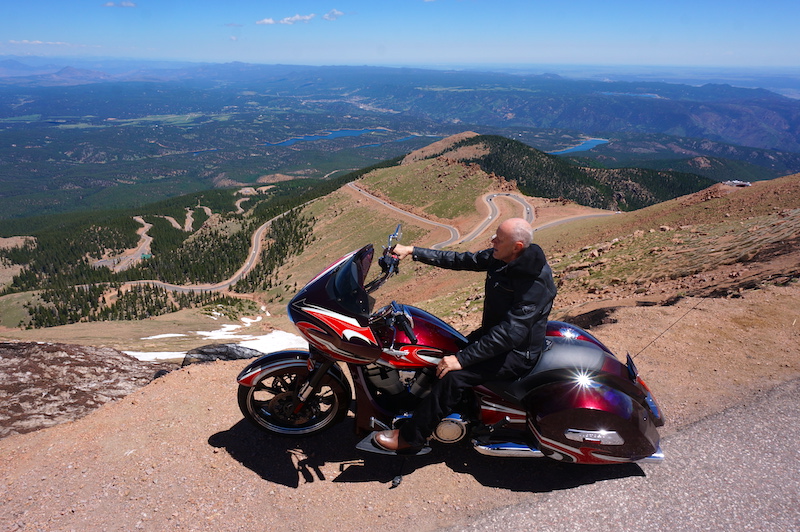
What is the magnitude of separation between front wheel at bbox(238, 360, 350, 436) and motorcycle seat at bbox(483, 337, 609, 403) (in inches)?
94.8

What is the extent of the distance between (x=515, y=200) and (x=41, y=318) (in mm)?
104856

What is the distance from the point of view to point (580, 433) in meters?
5.43

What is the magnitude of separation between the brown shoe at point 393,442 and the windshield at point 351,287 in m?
1.83

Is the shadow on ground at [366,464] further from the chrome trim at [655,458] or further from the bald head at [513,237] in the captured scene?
the bald head at [513,237]

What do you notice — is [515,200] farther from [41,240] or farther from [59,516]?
[41,240]

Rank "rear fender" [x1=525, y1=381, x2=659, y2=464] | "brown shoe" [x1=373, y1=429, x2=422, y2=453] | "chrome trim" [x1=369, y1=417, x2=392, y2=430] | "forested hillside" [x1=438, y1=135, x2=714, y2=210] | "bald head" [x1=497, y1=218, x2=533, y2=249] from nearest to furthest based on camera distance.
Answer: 1. "bald head" [x1=497, y1=218, x2=533, y2=249]
2. "rear fender" [x1=525, y1=381, x2=659, y2=464]
3. "brown shoe" [x1=373, y1=429, x2=422, y2=453]
4. "chrome trim" [x1=369, y1=417, x2=392, y2=430]
5. "forested hillside" [x1=438, y1=135, x2=714, y2=210]

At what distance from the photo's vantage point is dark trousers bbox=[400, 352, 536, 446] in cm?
546

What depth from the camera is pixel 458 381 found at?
546cm

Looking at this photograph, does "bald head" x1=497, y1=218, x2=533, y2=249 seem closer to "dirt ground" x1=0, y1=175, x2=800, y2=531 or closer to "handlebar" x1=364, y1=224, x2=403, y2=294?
"handlebar" x1=364, y1=224, x2=403, y2=294

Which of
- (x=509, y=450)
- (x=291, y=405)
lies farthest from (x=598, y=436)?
(x=291, y=405)

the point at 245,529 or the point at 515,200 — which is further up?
the point at 245,529

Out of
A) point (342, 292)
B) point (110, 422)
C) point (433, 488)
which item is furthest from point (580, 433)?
point (110, 422)

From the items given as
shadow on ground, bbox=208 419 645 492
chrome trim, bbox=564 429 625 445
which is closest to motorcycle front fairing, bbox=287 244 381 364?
shadow on ground, bbox=208 419 645 492

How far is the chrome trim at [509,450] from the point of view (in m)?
5.64
